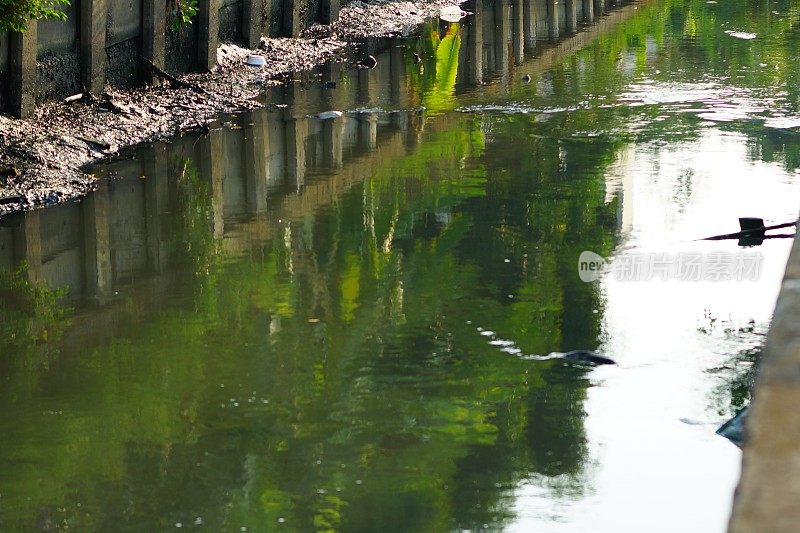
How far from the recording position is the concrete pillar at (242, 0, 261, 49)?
46.1 feet

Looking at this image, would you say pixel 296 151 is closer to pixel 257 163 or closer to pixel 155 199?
pixel 257 163

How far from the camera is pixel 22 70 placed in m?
9.59

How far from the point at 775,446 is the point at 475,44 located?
14443mm

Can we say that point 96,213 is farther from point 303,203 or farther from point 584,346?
point 584,346

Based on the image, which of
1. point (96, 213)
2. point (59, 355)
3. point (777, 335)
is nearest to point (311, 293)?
point (59, 355)

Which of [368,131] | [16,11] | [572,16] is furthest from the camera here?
[572,16]

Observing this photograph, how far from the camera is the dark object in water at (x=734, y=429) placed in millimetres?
4875

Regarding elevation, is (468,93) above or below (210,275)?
above

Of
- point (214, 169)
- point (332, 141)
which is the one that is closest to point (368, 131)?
point (332, 141)

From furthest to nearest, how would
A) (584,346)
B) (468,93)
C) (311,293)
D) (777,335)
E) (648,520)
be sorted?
(468,93), (311,293), (584,346), (648,520), (777,335)

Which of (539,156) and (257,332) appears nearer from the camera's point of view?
(257,332)

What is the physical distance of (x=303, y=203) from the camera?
8.59 m

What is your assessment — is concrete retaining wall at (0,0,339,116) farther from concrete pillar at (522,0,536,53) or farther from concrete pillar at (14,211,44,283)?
concrete pillar at (522,0,536,53)

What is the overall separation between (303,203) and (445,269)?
180 cm
